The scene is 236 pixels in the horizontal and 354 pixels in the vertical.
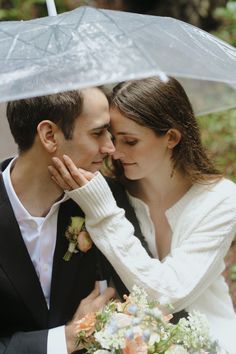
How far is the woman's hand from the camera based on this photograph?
2951 millimetres

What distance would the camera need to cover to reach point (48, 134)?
2.98 m

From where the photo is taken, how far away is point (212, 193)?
11.0 ft

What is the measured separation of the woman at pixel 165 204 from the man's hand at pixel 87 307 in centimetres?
12

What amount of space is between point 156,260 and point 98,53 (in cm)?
107

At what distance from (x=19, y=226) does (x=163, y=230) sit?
0.77m

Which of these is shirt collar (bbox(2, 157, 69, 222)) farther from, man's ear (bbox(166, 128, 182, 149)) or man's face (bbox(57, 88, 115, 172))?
man's ear (bbox(166, 128, 182, 149))

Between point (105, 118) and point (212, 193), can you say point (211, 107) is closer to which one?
point (212, 193)

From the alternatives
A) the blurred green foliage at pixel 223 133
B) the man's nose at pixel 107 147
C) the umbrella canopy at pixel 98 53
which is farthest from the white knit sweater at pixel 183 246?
the blurred green foliage at pixel 223 133

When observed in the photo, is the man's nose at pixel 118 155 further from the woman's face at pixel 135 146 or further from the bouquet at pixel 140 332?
the bouquet at pixel 140 332

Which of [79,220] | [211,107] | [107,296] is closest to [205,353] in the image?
[107,296]

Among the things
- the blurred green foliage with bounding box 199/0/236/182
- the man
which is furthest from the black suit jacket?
the blurred green foliage with bounding box 199/0/236/182

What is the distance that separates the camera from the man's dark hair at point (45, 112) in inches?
117

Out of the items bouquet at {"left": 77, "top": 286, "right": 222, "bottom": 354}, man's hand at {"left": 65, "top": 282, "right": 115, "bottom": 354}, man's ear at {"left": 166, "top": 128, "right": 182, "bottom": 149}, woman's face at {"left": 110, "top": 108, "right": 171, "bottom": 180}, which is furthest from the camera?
man's ear at {"left": 166, "top": 128, "right": 182, "bottom": 149}

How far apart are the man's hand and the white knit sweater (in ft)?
0.38
